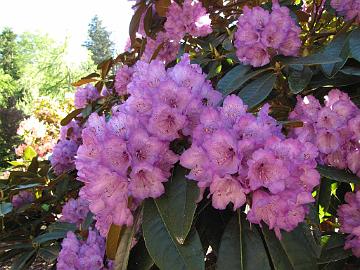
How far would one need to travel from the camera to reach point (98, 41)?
41.0 metres

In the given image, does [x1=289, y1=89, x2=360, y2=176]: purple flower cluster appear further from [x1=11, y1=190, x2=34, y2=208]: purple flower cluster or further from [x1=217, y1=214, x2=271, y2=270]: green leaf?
[x1=11, y1=190, x2=34, y2=208]: purple flower cluster

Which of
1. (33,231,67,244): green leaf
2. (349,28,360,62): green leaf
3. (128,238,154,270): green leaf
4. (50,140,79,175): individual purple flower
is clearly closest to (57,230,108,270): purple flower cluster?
(128,238,154,270): green leaf

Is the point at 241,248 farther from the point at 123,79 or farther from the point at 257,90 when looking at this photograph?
the point at 123,79

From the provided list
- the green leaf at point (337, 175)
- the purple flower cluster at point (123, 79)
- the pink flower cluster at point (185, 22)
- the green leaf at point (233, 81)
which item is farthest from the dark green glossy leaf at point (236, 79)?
the purple flower cluster at point (123, 79)

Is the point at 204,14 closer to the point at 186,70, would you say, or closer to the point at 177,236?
the point at 186,70

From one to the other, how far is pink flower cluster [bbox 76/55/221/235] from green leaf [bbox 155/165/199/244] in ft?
0.06

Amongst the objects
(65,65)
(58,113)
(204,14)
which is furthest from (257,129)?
(65,65)

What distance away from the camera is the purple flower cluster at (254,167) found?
2.12ft

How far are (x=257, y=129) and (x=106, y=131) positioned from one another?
0.25 metres

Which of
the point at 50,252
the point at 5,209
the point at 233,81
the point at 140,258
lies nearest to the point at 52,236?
the point at 50,252

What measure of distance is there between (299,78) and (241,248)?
50 centimetres

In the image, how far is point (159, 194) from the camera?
2.38 ft

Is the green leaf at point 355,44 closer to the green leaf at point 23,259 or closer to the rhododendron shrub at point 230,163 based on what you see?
the rhododendron shrub at point 230,163

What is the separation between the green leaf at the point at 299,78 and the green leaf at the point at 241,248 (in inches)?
15.1
